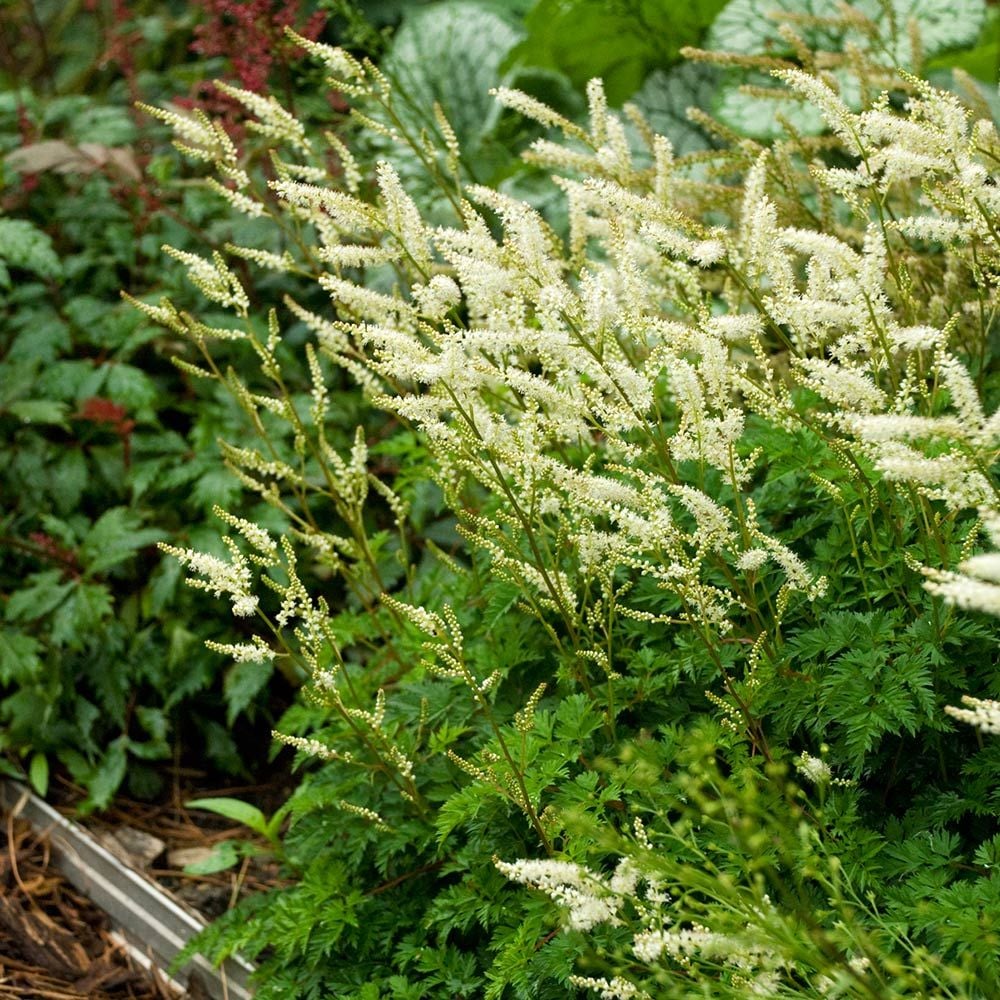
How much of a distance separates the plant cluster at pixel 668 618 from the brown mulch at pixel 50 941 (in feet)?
1.72

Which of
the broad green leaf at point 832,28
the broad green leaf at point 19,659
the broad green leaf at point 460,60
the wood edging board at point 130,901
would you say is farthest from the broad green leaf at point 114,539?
the broad green leaf at point 832,28

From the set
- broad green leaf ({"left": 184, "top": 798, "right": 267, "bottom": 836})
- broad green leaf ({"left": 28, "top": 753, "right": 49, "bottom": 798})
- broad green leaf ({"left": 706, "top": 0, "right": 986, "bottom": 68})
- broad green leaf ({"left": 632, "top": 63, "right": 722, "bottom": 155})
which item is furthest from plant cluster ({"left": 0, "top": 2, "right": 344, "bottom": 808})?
broad green leaf ({"left": 706, "top": 0, "right": 986, "bottom": 68})

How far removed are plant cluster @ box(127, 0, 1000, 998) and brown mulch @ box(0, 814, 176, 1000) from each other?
525 millimetres

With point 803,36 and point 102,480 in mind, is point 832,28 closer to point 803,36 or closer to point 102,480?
point 803,36

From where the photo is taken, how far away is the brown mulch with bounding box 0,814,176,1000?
9.04 ft

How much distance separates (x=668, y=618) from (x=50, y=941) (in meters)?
1.89

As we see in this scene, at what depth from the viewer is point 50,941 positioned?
9.52ft

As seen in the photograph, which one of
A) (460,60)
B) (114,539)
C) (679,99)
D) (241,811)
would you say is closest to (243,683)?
(241,811)

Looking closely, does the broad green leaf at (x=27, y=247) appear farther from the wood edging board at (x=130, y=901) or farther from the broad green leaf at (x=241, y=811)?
the broad green leaf at (x=241, y=811)

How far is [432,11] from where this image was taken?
5.21 meters

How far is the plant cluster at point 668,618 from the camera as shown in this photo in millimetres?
1611

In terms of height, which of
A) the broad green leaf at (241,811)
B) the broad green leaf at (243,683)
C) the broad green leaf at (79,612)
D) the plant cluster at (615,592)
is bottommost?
the broad green leaf at (241,811)

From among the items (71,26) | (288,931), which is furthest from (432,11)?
(288,931)

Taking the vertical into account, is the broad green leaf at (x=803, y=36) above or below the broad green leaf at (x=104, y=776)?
above
